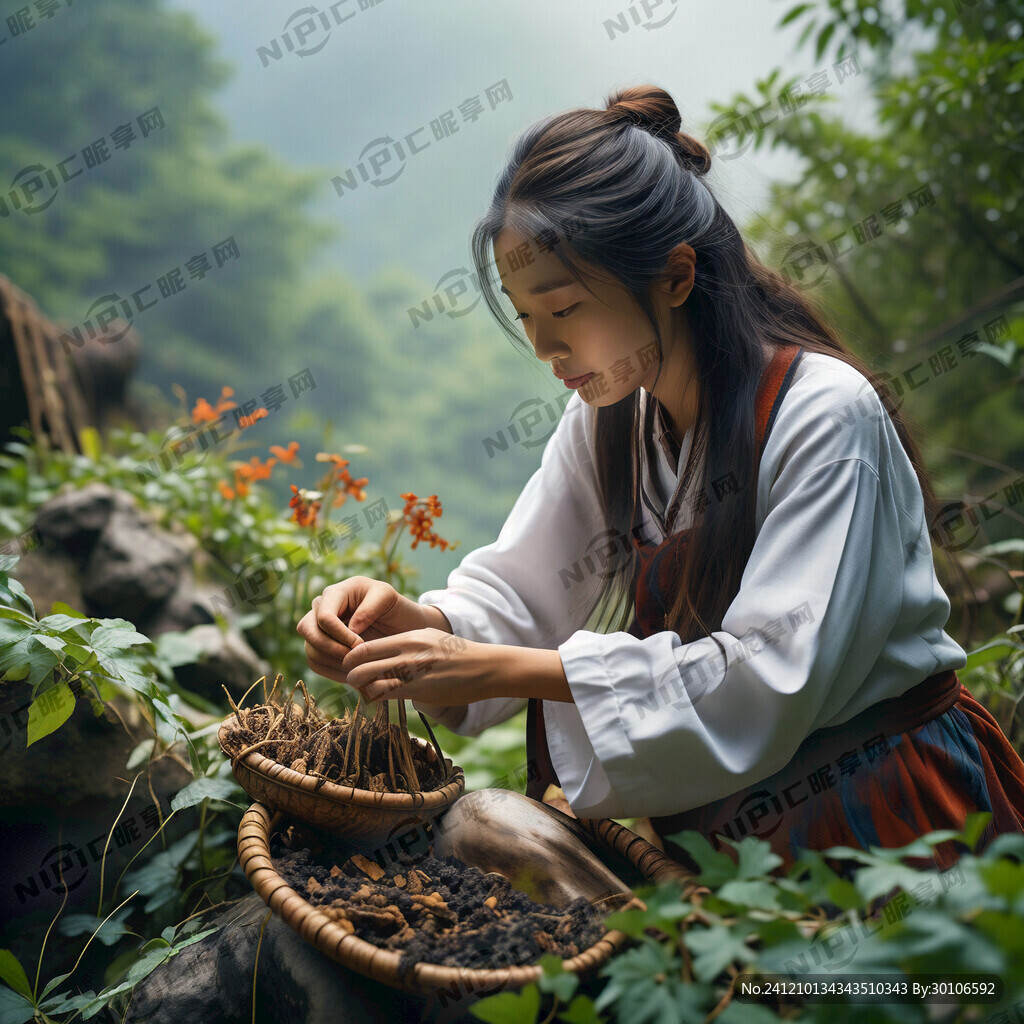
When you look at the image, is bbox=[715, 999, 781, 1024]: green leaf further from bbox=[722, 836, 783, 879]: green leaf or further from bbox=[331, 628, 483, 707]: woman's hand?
bbox=[331, 628, 483, 707]: woman's hand

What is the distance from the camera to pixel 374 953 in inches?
30.7

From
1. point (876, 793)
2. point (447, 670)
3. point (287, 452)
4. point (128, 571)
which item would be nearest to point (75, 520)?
point (128, 571)

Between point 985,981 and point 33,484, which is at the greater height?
point 33,484

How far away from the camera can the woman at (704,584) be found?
3.07 feet

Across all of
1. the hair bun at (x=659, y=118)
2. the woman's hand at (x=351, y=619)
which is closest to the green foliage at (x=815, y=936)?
the woman's hand at (x=351, y=619)

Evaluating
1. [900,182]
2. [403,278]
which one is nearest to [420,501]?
[900,182]

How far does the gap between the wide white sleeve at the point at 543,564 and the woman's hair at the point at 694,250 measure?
0.80 ft

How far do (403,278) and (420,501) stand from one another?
6.04m

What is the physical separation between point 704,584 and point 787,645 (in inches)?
7.4

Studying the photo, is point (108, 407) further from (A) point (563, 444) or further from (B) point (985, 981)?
(B) point (985, 981)

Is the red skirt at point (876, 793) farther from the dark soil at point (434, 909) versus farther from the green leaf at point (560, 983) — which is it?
the green leaf at point (560, 983)

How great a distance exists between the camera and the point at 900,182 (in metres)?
2.88

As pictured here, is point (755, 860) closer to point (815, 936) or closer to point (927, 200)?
point (815, 936)

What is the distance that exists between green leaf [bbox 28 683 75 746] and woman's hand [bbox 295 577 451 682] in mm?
322
